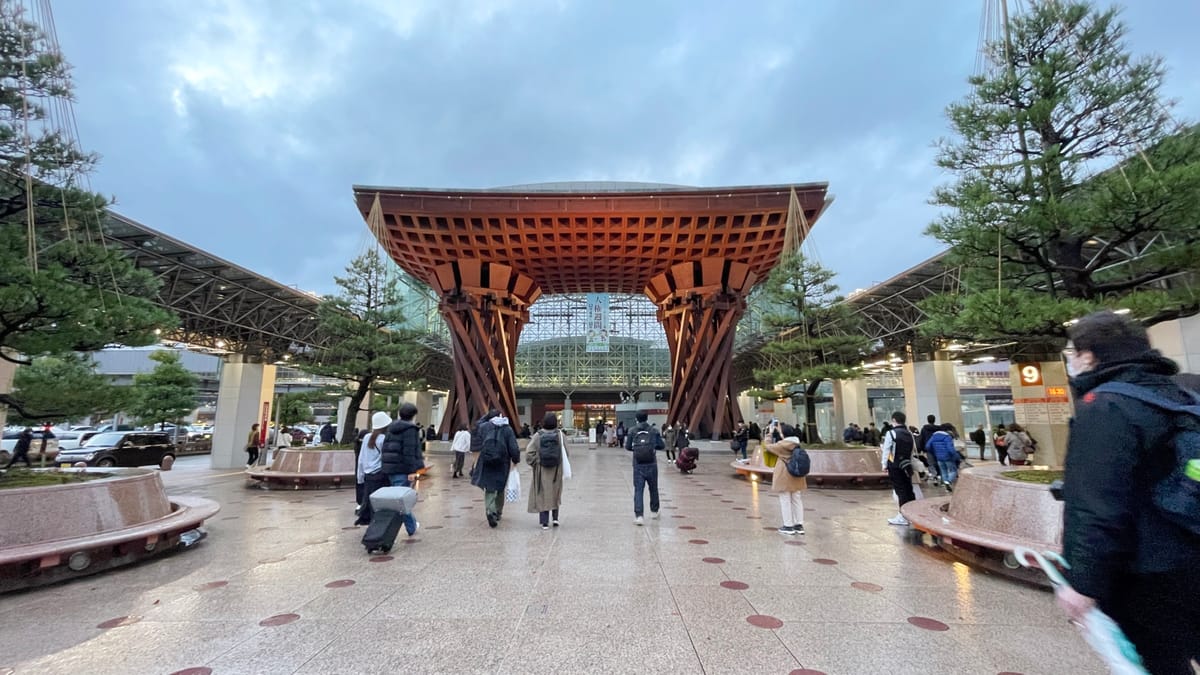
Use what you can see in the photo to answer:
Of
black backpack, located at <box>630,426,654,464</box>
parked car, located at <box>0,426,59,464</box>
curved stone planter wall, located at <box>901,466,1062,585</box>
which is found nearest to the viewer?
curved stone planter wall, located at <box>901,466,1062,585</box>

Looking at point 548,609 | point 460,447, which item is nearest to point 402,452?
point 548,609

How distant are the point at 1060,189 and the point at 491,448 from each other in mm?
6701

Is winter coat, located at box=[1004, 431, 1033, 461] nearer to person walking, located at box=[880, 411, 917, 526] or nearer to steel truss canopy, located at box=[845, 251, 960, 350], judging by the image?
steel truss canopy, located at box=[845, 251, 960, 350]

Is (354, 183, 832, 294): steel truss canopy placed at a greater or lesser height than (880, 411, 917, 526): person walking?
greater

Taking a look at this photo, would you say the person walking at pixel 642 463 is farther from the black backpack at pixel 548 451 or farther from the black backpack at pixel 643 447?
the black backpack at pixel 548 451

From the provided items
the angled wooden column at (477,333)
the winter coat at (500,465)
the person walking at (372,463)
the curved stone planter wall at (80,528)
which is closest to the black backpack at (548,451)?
the winter coat at (500,465)

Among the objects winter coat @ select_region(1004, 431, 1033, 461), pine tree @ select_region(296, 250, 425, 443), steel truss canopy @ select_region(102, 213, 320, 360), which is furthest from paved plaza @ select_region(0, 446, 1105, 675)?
steel truss canopy @ select_region(102, 213, 320, 360)

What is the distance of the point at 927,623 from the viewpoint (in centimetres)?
311

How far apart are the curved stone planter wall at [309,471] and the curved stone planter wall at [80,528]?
5106 mm

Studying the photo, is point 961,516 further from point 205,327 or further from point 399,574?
point 205,327

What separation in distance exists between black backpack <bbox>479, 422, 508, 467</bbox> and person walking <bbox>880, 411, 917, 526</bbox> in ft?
15.6

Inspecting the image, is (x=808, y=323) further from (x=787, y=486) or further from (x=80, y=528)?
(x=80, y=528)

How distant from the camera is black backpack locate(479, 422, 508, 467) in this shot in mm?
5852

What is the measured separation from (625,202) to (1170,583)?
19276 mm
